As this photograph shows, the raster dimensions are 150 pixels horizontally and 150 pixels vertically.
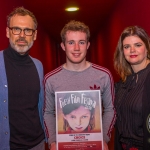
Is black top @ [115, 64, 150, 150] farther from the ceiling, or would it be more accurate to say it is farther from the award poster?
the ceiling

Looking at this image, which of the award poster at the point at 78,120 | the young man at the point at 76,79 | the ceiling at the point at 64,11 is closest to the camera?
the award poster at the point at 78,120

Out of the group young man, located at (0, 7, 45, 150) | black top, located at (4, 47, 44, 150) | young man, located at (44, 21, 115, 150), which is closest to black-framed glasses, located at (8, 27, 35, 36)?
young man, located at (0, 7, 45, 150)

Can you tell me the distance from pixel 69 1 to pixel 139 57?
3.71 metres

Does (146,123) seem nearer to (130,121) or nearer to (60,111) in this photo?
(130,121)

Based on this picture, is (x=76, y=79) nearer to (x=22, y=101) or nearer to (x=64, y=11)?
(x=22, y=101)

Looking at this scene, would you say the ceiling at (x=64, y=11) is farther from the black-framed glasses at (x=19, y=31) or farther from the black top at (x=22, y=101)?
the black top at (x=22, y=101)

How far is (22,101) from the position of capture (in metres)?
2.03

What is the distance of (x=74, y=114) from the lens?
76.1 inches

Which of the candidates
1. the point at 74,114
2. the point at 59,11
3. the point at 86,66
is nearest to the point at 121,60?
the point at 86,66

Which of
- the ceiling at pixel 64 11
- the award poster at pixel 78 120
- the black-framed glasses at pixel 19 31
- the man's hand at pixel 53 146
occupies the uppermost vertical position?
the ceiling at pixel 64 11

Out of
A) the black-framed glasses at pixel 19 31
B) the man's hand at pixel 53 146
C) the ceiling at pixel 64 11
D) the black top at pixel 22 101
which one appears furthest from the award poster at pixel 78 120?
the ceiling at pixel 64 11

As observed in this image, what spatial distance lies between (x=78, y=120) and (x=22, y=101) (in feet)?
1.63

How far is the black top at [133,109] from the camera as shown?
6.51ft

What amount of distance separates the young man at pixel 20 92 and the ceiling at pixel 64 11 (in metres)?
3.32
